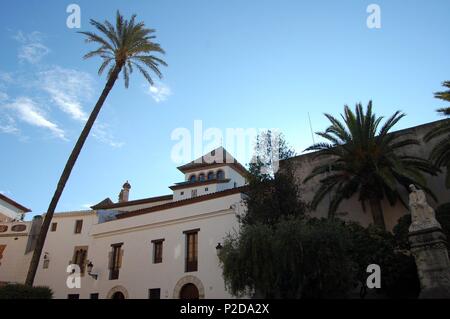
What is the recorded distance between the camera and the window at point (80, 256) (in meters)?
24.0

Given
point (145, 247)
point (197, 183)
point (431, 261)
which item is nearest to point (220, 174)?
point (197, 183)

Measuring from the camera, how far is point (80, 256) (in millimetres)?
24375

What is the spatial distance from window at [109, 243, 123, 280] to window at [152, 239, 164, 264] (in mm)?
2551

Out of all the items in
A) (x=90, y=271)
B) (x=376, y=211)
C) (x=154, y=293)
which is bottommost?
(x=154, y=293)

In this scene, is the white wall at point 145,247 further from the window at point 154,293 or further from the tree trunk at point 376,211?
the tree trunk at point 376,211

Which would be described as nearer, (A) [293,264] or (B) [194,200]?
(A) [293,264]

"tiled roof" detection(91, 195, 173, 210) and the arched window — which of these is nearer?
"tiled roof" detection(91, 195, 173, 210)

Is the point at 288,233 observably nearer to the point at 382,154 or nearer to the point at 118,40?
the point at 382,154

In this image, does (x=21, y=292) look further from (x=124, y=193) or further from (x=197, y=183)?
(x=124, y=193)

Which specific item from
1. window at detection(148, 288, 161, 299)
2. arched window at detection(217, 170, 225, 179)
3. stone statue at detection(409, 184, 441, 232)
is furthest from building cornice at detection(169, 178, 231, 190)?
stone statue at detection(409, 184, 441, 232)

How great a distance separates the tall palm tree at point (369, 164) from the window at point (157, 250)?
8521 mm

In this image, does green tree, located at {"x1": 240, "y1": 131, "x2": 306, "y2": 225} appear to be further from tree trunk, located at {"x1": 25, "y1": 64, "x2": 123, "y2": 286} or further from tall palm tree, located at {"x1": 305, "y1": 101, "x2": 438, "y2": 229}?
tree trunk, located at {"x1": 25, "y1": 64, "x2": 123, "y2": 286}

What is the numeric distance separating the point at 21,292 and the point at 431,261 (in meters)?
14.8

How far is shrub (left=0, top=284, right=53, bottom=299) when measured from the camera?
1473 centimetres
